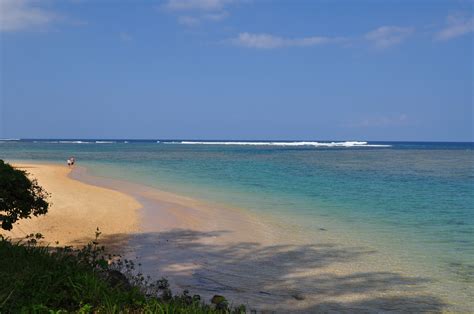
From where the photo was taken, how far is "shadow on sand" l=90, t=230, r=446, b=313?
28.6 ft

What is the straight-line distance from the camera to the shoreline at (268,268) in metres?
8.85

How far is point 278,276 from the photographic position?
33.8 feet

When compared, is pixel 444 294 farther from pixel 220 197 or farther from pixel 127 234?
pixel 220 197

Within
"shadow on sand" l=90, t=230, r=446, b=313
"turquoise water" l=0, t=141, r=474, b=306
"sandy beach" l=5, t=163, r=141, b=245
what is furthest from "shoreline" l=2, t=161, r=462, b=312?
"turquoise water" l=0, t=141, r=474, b=306

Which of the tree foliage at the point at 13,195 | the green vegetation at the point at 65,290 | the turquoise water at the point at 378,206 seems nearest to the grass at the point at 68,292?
the green vegetation at the point at 65,290

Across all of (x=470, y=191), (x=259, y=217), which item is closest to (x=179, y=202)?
(x=259, y=217)

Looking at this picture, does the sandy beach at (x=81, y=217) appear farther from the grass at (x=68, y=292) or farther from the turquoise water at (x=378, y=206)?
the turquoise water at (x=378, y=206)

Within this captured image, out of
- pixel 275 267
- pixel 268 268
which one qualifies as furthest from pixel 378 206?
pixel 268 268

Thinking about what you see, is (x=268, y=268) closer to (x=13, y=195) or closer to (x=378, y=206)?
(x=13, y=195)

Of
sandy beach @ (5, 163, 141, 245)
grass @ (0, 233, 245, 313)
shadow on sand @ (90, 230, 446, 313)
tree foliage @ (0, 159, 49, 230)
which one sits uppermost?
tree foliage @ (0, 159, 49, 230)

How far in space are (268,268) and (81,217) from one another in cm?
887

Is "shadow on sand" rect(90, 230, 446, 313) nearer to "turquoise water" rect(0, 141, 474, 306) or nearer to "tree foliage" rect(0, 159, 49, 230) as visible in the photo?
"turquoise water" rect(0, 141, 474, 306)

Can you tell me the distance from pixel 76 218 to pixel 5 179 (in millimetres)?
8834

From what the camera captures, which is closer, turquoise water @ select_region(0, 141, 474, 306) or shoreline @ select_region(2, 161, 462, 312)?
shoreline @ select_region(2, 161, 462, 312)
